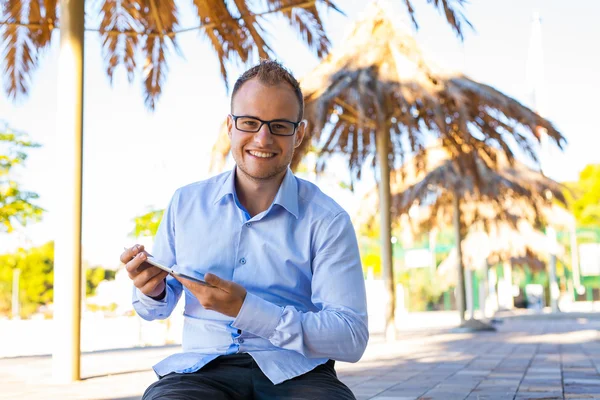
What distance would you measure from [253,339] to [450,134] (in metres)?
9.77

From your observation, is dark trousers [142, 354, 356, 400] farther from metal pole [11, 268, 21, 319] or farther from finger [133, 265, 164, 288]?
metal pole [11, 268, 21, 319]

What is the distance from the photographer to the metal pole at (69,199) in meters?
6.00

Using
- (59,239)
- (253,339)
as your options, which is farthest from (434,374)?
(253,339)

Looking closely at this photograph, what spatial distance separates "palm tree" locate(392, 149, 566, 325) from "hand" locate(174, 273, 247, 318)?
10628 mm

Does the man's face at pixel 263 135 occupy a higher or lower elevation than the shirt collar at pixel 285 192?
higher

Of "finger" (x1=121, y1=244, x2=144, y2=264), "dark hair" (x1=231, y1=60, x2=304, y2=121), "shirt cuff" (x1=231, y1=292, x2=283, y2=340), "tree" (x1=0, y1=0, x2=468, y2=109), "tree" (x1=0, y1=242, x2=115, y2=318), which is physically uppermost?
"tree" (x1=0, y1=0, x2=468, y2=109)

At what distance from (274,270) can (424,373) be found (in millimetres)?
4639

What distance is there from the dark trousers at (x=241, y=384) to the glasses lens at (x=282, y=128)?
0.69m

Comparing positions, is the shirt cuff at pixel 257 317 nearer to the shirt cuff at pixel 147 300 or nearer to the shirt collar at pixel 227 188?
the shirt cuff at pixel 147 300

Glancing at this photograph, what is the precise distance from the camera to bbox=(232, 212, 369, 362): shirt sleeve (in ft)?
7.11

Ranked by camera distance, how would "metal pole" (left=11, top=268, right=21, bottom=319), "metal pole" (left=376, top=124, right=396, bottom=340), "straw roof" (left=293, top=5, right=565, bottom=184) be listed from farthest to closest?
"metal pole" (left=11, top=268, right=21, bottom=319), "metal pole" (left=376, top=124, right=396, bottom=340), "straw roof" (left=293, top=5, right=565, bottom=184)

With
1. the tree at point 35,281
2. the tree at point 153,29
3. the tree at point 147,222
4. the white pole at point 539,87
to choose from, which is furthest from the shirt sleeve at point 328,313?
the tree at point 35,281

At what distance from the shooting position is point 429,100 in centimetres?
1053

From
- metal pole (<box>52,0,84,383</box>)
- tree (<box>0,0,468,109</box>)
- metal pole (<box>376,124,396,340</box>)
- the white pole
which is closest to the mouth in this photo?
metal pole (<box>52,0,84,383</box>)
